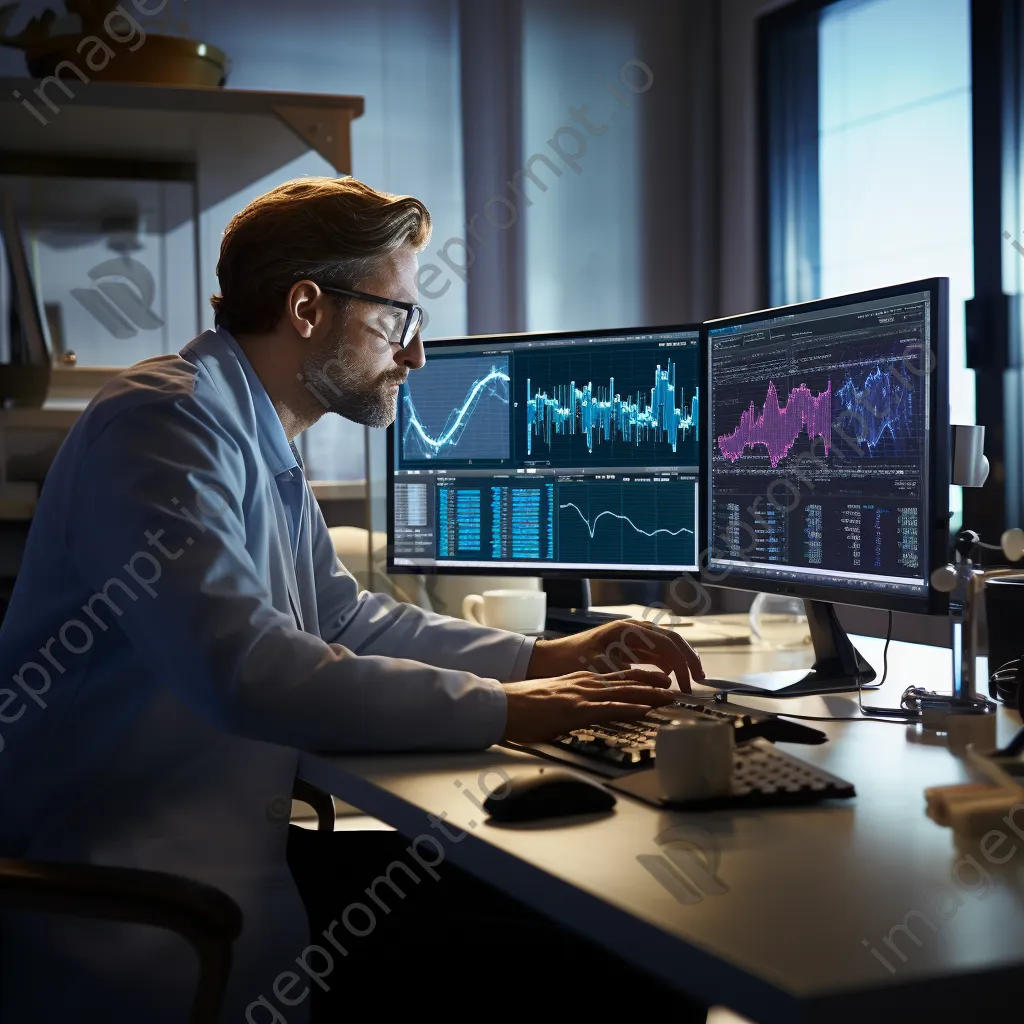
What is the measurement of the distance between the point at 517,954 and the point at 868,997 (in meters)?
0.73

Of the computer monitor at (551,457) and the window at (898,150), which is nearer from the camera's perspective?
the computer monitor at (551,457)

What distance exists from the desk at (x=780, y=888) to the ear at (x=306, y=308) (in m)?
0.59

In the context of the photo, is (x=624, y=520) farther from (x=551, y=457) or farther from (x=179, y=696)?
(x=179, y=696)

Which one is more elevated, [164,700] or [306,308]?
[306,308]

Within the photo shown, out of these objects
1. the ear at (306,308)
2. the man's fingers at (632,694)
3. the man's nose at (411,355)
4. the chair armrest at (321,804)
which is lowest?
the chair armrest at (321,804)

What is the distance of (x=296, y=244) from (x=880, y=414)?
0.72 metres

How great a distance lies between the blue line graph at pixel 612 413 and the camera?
1770mm

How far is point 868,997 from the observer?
0.56m

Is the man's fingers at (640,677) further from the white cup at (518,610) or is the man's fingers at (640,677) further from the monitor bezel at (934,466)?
the white cup at (518,610)

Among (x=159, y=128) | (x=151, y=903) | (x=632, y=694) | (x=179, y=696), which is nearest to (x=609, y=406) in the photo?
(x=632, y=694)

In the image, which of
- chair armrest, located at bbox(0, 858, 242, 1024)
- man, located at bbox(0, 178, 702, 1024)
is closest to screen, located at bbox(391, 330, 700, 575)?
man, located at bbox(0, 178, 702, 1024)

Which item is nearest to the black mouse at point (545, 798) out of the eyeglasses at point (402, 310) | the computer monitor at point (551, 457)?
the eyeglasses at point (402, 310)

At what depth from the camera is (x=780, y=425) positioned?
1535mm

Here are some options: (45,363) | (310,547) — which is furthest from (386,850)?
(45,363)
